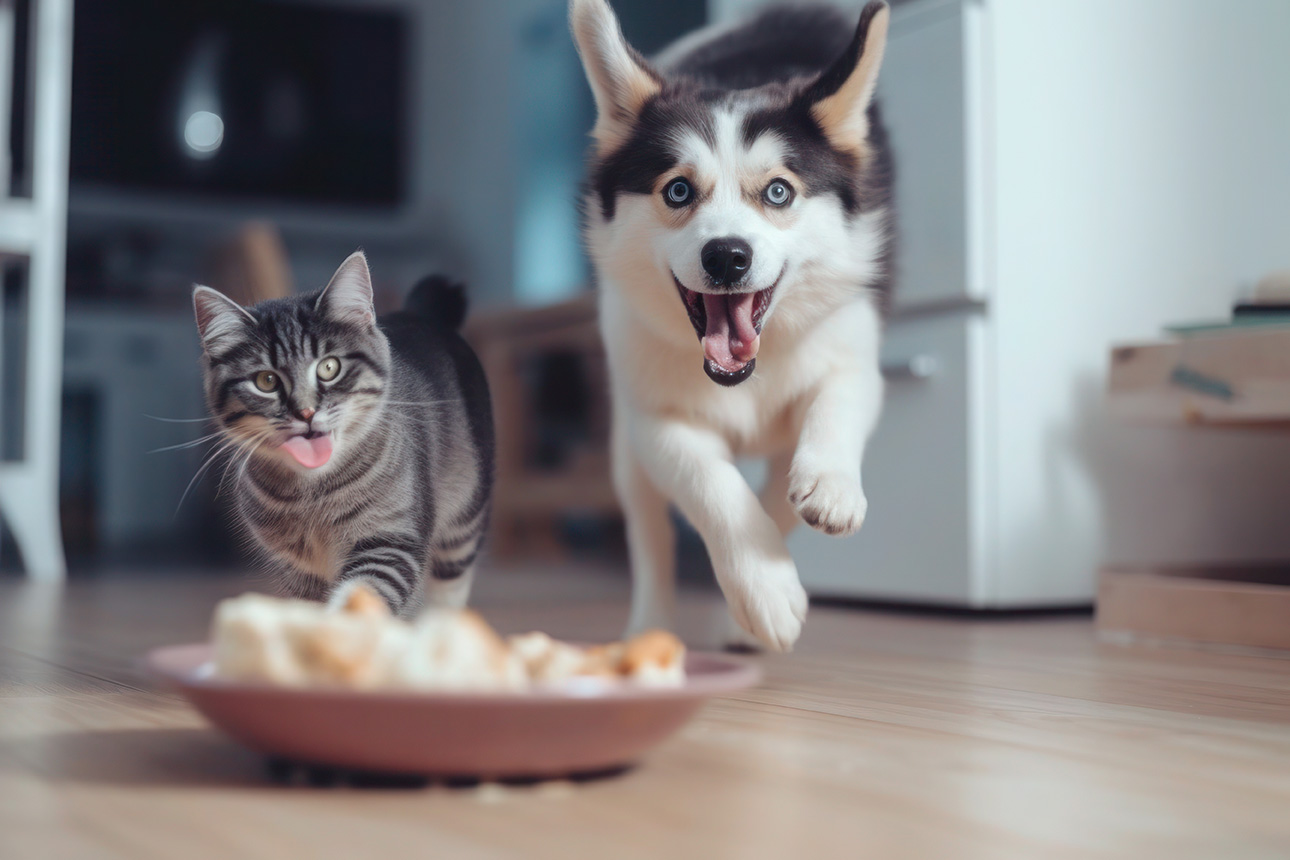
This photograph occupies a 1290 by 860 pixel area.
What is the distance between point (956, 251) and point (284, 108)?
162 inches

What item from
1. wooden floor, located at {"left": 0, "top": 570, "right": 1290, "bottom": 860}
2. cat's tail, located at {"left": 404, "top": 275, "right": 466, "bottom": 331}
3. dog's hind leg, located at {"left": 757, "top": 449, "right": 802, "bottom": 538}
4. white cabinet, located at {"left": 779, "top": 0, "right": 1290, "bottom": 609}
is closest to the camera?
wooden floor, located at {"left": 0, "top": 570, "right": 1290, "bottom": 860}

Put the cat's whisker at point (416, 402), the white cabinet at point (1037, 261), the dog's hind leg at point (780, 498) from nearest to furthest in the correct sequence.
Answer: the cat's whisker at point (416, 402), the dog's hind leg at point (780, 498), the white cabinet at point (1037, 261)

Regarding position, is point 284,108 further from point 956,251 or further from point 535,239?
point 956,251

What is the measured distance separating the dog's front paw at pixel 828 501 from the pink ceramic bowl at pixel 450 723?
0.45 metres

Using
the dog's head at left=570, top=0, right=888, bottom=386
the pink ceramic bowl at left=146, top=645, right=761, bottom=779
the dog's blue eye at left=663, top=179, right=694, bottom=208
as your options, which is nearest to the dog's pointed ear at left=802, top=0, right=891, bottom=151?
the dog's head at left=570, top=0, right=888, bottom=386

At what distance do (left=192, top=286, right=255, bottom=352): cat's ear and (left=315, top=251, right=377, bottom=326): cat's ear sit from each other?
0.07 meters

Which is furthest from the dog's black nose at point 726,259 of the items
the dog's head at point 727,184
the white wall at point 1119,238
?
the white wall at point 1119,238

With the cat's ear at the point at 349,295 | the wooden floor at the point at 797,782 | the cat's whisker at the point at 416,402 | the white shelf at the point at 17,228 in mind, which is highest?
the white shelf at the point at 17,228

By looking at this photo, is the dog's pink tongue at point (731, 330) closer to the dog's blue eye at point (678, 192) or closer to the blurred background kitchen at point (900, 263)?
the dog's blue eye at point (678, 192)

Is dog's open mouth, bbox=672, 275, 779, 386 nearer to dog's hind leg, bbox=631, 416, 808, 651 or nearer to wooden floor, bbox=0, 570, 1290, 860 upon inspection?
dog's hind leg, bbox=631, 416, 808, 651

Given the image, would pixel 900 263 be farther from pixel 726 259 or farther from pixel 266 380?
pixel 266 380

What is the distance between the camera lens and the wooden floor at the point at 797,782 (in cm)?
68

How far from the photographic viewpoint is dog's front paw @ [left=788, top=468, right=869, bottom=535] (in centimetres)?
123

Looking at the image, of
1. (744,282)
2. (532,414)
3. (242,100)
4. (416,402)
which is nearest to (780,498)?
(744,282)
